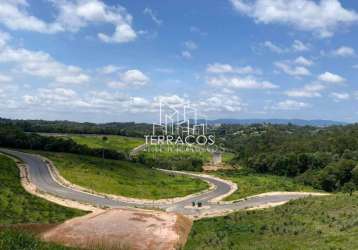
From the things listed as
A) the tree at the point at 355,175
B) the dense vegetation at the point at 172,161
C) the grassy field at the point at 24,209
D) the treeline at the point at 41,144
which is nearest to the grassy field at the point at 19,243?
the grassy field at the point at 24,209

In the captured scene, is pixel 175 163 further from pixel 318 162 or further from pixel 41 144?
pixel 41 144

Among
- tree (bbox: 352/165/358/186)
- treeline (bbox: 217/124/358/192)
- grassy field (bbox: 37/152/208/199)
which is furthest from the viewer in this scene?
treeline (bbox: 217/124/358/192)

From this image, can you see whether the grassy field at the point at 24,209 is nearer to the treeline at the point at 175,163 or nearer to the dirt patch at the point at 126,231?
the dirt patch at the point at 126,231

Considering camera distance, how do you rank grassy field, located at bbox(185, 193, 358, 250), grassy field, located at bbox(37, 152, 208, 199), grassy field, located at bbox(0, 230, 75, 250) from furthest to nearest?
grassy field, located at bbox(37, 152, 208, 199) < grassy field, located at bbox(185, 193, 358, 250) < grassy field, located at bbox(0, 230, 75, 250)

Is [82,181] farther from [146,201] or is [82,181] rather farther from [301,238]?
[301,238]

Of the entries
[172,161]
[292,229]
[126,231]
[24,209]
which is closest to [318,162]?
[172,161]

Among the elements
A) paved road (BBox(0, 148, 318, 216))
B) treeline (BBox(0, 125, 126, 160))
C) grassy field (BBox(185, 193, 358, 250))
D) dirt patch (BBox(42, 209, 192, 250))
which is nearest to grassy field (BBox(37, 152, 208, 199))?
paved road (BBox(0, 148, 318, 216))

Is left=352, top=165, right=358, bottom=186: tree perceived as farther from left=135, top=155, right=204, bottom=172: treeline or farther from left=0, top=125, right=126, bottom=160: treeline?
left=0, top=125, right=126, bottom=160: treeline
